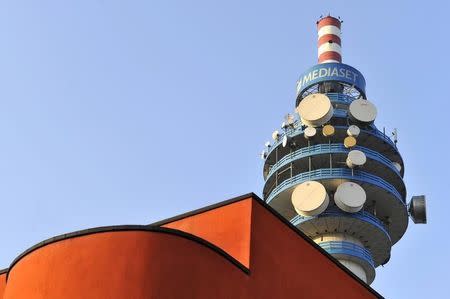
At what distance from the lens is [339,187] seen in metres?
55.4

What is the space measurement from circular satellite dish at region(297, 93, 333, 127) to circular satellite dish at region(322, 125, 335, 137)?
45cm

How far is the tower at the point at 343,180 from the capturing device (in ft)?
182

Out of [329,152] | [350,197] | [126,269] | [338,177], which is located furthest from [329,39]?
[126,269]

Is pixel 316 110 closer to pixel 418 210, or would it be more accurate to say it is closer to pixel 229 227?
pixel 418 210

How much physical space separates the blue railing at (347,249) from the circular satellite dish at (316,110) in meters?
8.04

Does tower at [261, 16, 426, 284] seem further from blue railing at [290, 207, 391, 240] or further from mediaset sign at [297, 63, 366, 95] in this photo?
mediaset sign at [297, 63, 366, 95]

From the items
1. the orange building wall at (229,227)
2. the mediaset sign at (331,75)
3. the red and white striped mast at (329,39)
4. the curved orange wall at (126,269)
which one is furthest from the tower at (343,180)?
the curved orange wall at (126,269)

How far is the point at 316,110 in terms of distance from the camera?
56.3 meters

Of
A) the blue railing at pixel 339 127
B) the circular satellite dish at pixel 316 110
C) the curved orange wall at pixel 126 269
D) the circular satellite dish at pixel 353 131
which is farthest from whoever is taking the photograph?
the blue railing at pixel 339 127

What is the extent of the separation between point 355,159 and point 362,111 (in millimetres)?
3781

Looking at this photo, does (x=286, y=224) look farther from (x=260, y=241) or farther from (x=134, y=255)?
(x=134, y=255)

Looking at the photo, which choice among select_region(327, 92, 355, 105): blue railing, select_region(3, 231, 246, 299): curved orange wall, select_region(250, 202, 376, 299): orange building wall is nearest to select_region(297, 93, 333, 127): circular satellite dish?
select_region(327, 92, 355, 105): blue railing

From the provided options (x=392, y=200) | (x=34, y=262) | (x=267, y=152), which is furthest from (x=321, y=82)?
(x=34, y=262)

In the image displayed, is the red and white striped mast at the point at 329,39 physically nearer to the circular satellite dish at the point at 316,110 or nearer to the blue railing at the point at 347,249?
the circular satellite dish at the point at 316,110
